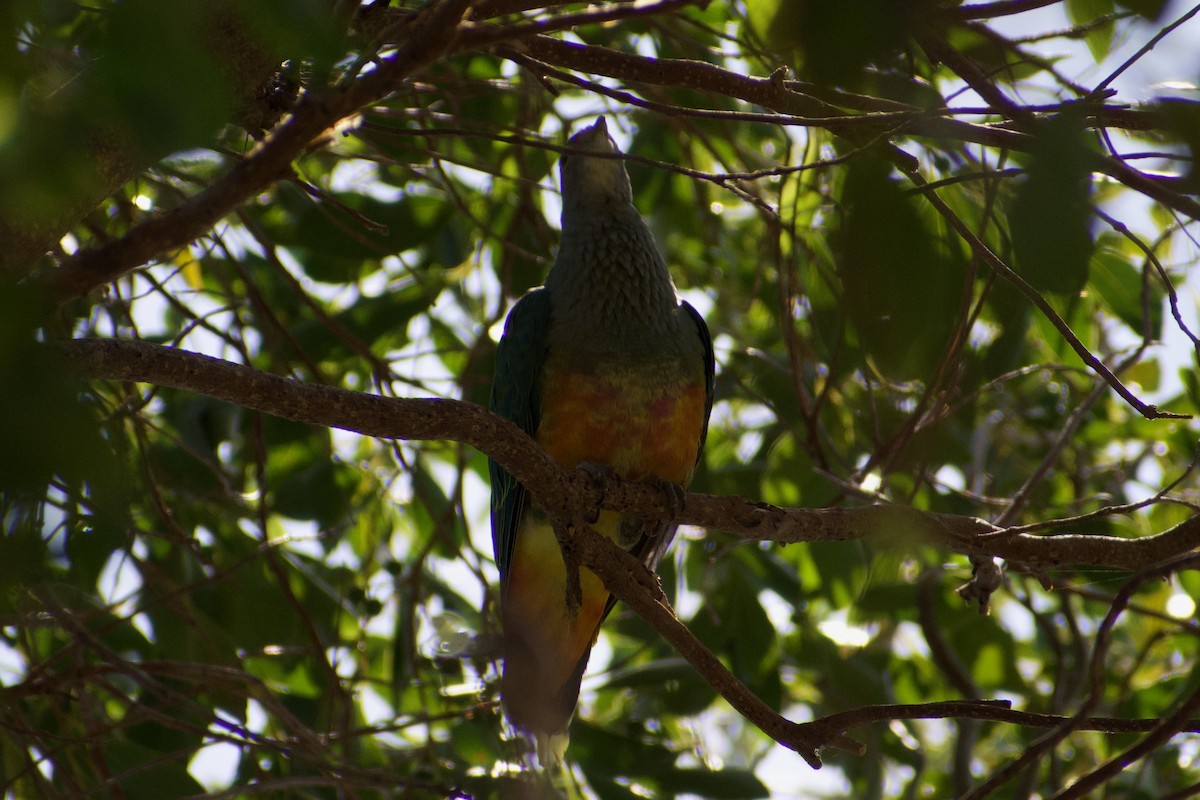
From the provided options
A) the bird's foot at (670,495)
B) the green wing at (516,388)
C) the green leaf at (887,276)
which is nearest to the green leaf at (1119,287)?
the bird's foot at (670,495)

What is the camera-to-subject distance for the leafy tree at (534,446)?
0.98 m

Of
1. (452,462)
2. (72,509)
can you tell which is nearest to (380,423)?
(72,509)

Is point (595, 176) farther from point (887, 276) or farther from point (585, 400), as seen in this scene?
point (887, 276)

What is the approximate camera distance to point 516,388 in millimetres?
3275

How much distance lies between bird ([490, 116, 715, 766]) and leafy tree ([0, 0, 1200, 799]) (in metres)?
0.19

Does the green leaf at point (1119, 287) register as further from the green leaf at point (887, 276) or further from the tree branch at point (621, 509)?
the green leaf at point (887, 276)

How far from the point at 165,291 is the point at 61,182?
2.53m

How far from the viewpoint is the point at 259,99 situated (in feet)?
6.76

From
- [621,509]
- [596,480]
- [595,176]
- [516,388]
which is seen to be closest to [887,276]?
[596,480]

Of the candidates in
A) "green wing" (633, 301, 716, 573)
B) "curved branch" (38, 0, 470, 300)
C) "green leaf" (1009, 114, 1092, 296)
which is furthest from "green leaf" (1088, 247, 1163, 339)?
"curved branch" (38, 0, 470, 300)

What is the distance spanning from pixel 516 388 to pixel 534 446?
102cm

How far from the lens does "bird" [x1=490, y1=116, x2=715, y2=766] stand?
10.5 feet

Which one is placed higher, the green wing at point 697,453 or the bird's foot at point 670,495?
the green wing at point 697,453

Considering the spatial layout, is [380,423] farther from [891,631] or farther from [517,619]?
[891,631]
